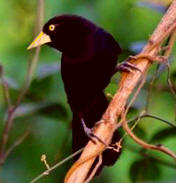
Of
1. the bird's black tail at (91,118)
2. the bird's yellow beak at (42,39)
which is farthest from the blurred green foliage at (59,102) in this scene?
the bird's yellow beak at (42,39)

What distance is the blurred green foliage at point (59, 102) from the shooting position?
191 centimetres

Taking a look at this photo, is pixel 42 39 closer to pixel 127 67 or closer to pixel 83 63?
pixel 83 63

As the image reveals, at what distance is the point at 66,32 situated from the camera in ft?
4.66

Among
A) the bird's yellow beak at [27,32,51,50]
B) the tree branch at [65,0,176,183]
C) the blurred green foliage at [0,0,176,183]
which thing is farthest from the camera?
the blurred green foliage at [0,0,176,183]

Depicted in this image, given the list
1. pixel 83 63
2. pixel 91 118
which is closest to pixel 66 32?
pixel 83 63

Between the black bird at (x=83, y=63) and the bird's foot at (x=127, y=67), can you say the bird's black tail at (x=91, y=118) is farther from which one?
the bird's foot at (x=127, y=67)

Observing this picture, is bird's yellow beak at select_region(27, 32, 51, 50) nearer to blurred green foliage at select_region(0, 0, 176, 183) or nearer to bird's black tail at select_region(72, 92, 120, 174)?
bird's black tail at select_region(72, 92, 120, 174)

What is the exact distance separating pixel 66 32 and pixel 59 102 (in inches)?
25.8

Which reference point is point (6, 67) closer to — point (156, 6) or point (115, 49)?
point (156, 6)

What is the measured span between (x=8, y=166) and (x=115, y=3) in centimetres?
82

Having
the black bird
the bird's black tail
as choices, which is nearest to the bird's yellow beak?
the black bird

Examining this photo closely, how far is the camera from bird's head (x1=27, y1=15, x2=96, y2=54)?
1.33 metres

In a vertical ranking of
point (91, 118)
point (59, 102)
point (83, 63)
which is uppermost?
point (83, 63)

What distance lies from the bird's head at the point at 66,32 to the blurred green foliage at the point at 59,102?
26 cm
